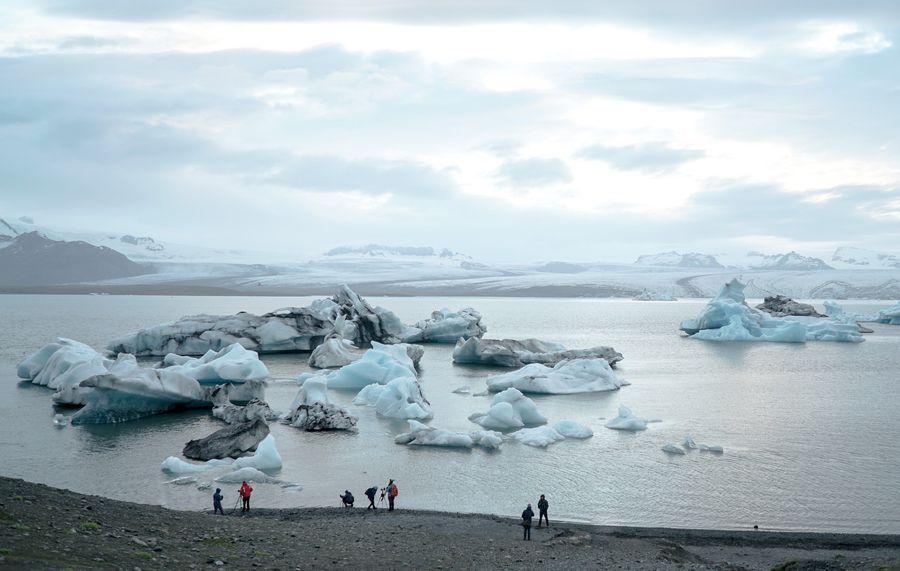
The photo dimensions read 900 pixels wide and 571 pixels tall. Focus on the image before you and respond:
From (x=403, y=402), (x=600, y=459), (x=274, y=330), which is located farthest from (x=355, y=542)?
(x=274, y=330)

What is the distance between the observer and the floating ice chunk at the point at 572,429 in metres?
19.1

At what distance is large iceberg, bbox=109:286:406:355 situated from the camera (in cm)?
3522

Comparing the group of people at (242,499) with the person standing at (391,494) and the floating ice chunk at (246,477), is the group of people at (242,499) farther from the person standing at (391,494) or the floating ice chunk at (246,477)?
the person standing at (391,494)

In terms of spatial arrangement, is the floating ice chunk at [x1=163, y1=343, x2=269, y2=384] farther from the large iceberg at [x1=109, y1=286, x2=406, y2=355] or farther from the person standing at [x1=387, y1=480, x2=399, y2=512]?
the person standing at [x1=387, y1=480, x2=399, y2=512]

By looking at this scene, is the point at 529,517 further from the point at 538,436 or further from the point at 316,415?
the point at 316,415

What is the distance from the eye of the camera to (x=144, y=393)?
2069 cm

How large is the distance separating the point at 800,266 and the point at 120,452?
18257 centimetres

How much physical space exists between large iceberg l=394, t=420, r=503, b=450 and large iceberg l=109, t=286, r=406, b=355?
19.3 m

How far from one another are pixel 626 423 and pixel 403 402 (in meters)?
6.12

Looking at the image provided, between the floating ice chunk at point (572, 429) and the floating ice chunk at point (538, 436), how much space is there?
198 mm

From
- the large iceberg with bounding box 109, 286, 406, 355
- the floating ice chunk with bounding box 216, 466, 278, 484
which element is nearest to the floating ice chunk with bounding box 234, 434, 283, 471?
the floating ice chunk with bounding box 216, 466, 278, 484

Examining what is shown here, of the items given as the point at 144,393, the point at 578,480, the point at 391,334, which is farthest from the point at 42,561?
the point at 391,334

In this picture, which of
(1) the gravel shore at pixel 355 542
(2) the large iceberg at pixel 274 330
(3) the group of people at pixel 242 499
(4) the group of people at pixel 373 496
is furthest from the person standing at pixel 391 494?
(2) the large iceberg at pixel 274 330

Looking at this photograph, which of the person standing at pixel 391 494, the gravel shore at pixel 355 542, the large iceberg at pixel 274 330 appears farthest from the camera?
the large iceberg at pixel 274 330
